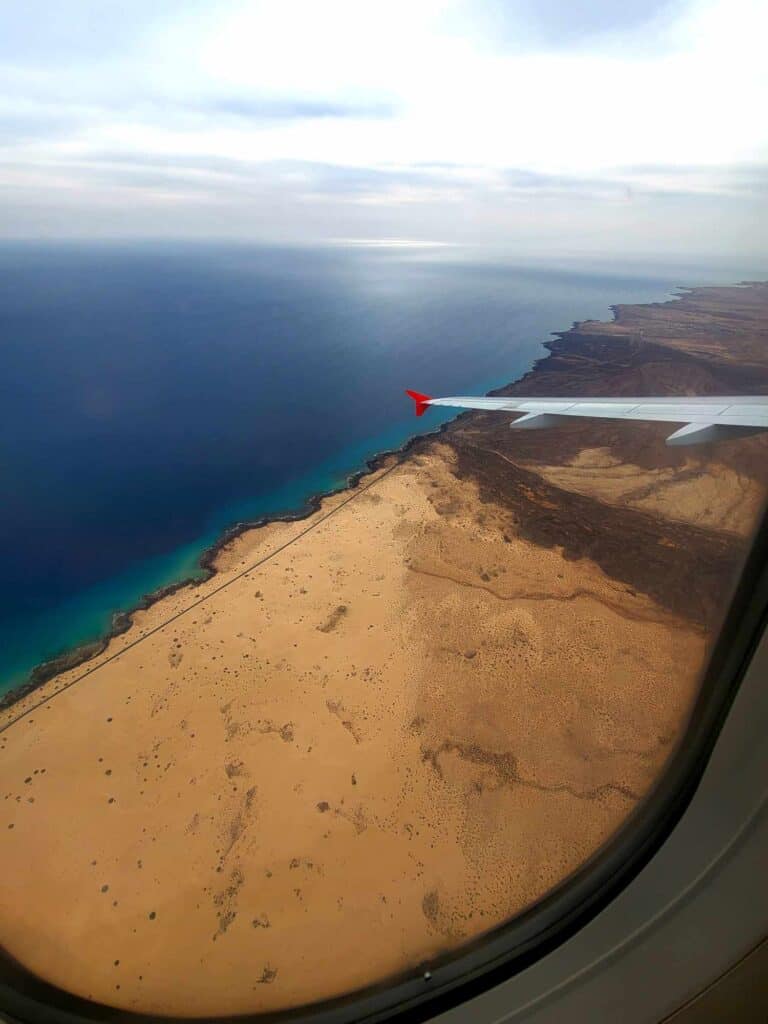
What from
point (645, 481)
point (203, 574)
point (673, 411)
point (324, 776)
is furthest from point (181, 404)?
point (673, 411)

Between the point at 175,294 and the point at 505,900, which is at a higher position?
the point at 175,294

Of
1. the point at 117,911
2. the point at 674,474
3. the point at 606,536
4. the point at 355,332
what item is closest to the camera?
the point at 117,911

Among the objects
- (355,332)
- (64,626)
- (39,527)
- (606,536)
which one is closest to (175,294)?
(355,332)

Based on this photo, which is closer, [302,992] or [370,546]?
[302,992]

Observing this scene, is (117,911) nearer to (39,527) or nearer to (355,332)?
(39,527)

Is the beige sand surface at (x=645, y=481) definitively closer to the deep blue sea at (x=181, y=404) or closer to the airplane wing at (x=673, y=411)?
the airplane wing at (x=673, y=411)

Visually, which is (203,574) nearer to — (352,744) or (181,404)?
(352,744)

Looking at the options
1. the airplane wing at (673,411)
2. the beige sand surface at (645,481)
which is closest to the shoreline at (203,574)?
the airplane wing at (673,411)

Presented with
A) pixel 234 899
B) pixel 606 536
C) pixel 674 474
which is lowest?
pixel 234 899
